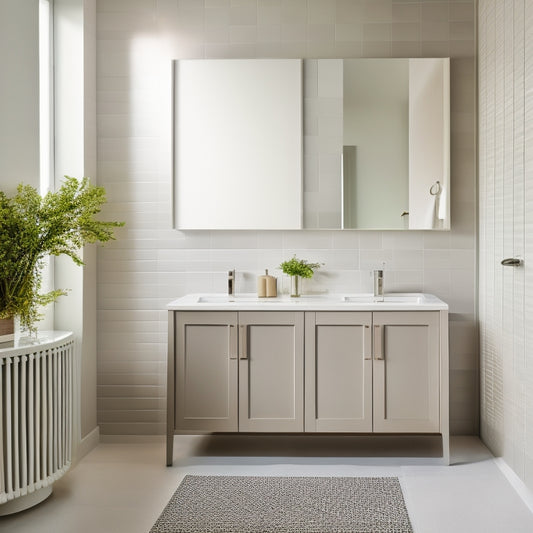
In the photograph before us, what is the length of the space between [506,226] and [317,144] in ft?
3.84

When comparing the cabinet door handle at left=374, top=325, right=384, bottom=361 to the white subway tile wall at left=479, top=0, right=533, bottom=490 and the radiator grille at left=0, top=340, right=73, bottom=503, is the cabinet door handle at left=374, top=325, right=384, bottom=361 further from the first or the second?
the radiator grille at left=0, top=340, right=73, bottom=503

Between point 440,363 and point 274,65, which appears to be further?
point 274,65

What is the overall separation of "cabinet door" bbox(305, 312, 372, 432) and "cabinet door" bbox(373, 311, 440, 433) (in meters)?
0.08

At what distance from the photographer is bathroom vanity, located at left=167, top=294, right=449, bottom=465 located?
Result: 3.14 m

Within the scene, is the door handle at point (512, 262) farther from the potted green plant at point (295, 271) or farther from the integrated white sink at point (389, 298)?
the potted green plant at point (295, 271)

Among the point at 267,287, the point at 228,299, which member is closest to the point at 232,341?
the point at 228,299

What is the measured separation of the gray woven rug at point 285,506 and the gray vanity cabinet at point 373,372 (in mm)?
326

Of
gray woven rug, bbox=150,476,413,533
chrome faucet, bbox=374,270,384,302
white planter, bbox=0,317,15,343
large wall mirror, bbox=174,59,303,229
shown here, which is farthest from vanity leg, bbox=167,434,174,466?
chrome faucet, bbox=374,270,384,302

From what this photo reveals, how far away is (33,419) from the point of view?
2562 mm

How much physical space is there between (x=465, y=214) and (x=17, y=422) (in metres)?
2.68

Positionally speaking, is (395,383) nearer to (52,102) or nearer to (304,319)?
(304,319)

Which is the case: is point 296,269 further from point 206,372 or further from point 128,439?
point 128,439

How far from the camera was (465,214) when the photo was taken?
360cm

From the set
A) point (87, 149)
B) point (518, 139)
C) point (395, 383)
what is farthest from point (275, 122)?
point (395, 383)
